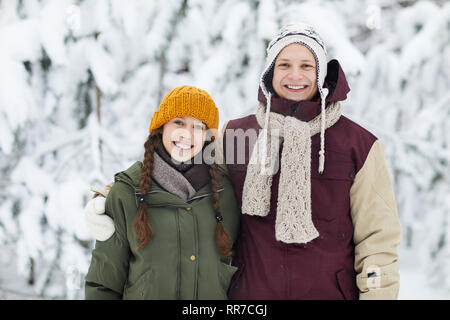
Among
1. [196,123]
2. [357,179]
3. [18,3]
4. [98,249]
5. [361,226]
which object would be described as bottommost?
[98,249]

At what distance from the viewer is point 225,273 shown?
2098mm

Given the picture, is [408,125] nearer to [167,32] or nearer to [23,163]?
[167,32]

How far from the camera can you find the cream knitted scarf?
1.99 m

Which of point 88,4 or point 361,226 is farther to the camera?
point 88,4

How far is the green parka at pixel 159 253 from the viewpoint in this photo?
77.5 inches

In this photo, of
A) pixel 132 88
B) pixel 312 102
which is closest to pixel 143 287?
pixel 312 102

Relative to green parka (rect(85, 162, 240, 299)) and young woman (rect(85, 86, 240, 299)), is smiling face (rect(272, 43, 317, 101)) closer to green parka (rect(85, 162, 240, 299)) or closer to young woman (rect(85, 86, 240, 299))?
young woman (rect(85, 86, 240, 299))

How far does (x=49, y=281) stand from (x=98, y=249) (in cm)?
286

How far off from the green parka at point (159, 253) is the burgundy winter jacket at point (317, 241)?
0.70 feet

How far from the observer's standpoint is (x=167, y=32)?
368 cm

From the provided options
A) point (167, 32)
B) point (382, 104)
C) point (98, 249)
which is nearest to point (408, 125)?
point (382, 104)

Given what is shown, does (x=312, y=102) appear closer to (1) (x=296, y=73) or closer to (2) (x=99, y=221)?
(1) (x=296, y=73)

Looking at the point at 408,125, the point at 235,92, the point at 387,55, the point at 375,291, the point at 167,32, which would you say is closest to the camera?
the point at 375,291

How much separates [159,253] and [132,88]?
2994 mm
